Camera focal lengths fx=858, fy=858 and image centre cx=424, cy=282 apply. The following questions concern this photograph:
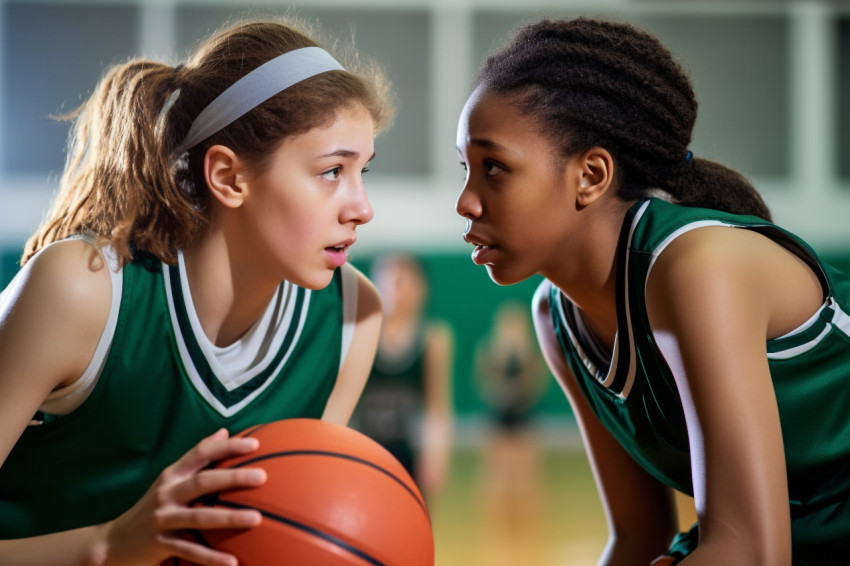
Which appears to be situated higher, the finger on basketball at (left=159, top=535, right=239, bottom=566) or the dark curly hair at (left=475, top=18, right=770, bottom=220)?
the dark curly hair at (left=475, top=18, right=770, bottom=220)

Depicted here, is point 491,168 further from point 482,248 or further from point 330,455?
point 330,455

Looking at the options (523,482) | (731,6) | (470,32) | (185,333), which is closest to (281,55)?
(185,333)

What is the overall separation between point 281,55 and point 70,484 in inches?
35.7

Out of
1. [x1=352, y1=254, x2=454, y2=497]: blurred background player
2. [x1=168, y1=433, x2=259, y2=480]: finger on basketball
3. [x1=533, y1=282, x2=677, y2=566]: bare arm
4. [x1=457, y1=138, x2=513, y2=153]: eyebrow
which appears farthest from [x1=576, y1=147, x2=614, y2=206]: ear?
[x1=352, y1=254, x2=454, y2=497]: blurred background player

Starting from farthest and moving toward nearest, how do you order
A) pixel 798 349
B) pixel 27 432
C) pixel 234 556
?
1. pixel 27 432
2. pixel 798 349
3. pixel 234 556

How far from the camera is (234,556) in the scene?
1286 mm

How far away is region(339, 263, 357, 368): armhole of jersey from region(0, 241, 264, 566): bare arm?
0.51 meters

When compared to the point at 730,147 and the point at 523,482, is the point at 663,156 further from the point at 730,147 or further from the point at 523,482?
the point at 730,147

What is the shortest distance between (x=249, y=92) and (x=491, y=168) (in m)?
0.47

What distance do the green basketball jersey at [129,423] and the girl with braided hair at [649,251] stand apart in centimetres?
58

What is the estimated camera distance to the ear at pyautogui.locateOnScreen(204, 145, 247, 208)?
161 centimetres

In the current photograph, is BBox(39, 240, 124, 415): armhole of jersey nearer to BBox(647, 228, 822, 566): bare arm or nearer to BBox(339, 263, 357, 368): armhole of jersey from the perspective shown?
BBox(339, 263, 357, 368): armhole of jersey

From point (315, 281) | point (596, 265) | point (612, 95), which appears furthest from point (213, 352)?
point (612, 95)

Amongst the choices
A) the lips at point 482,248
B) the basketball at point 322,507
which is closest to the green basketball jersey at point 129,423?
the basketball at point 322,507
